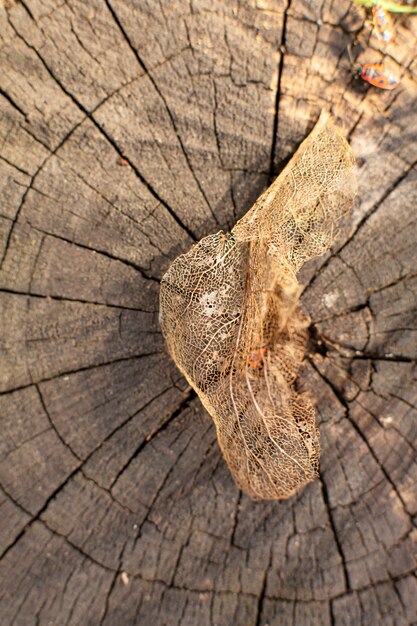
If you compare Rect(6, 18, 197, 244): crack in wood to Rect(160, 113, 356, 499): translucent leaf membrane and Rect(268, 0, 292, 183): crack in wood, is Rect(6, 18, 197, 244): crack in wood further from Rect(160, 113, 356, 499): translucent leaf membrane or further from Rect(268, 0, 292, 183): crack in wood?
Rect(268, 0, 292, 183): crack in wood

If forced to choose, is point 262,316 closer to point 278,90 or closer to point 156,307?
point 156,307

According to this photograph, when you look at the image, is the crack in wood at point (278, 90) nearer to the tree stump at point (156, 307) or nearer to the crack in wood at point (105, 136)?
the tree stump at point (156, 307)

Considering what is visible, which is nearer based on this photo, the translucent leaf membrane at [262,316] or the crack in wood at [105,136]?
the crack in wood at [105,136]

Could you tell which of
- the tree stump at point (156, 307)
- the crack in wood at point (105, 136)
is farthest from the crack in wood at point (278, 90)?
the crack in wood at point (105, 136)

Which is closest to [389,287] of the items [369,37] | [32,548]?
[369,37]

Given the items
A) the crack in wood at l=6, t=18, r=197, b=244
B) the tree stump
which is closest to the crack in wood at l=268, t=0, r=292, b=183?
the tree stump
